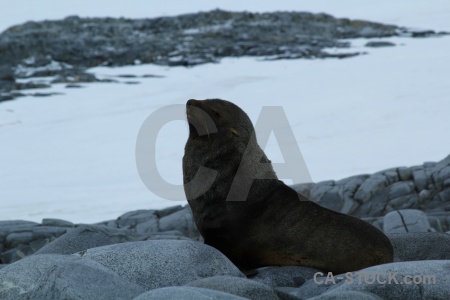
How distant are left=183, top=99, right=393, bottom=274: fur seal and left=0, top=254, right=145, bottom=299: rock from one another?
5.13 feet

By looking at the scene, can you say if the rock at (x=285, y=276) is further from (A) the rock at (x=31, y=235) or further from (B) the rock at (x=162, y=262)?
(A) the rock at (x=31, y=235)

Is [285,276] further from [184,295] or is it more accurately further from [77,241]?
[184,295]

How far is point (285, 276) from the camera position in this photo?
5539 millimetres

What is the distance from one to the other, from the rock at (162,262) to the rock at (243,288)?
72cm

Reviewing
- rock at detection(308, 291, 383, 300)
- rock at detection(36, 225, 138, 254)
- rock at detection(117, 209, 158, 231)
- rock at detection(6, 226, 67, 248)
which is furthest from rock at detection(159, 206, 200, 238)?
rock at detection(308, 291, 383, 300)

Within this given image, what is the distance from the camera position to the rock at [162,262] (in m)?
4.82

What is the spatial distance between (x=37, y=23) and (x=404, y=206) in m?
34.7

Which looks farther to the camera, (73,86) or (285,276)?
(73,86)

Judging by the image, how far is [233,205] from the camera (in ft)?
A: 19.4

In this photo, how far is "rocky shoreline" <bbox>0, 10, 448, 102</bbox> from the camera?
31875 millimetres

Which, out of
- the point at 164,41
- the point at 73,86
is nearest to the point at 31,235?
the point at 73,86

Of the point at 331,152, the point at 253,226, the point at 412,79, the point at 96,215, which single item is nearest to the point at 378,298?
the point at 253,226

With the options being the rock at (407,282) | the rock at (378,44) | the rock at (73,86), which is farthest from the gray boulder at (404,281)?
the rock at (378,44)

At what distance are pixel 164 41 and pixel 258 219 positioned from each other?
31.2 meters
